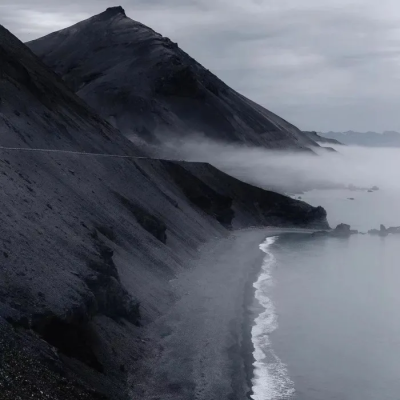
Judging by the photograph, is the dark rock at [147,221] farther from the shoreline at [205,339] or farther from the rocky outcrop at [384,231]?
the rocky outcrop at [384,231]

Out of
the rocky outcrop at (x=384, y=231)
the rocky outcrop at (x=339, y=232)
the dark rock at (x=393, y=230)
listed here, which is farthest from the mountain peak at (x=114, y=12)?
the rocky outcrop at (x=339, y=232)

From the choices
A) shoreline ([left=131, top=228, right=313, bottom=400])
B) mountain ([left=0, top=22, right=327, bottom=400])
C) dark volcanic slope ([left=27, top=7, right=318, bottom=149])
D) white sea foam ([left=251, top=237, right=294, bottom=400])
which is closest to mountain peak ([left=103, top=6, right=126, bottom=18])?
dark volcanic slope ([left=27, top=7, right=318, bottom=149])

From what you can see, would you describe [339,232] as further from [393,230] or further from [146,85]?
[146,85]

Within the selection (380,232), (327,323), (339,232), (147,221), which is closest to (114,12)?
(380,232)

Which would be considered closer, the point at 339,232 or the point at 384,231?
the point at 339,232

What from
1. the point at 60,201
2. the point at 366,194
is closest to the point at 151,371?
the point at 60,201

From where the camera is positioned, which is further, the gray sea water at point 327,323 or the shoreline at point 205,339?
the gray sea water at point 327,323

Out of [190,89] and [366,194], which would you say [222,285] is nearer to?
[190,89]
